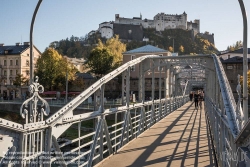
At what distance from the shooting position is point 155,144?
9617mm

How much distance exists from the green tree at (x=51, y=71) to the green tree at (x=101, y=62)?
14.2 feet

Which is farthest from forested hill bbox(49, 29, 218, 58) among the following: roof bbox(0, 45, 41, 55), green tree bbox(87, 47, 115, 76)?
green tree bbox(87, 47, 115, 76)

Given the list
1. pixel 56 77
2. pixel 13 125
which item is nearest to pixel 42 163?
pixel 13 125

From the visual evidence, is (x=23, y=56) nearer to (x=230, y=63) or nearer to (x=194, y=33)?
(x=230, y=63)

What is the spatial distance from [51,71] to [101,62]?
9.16 meters

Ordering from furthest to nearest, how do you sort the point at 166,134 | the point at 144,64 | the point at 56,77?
the point at 56,77 → the point at 144,64 → the point at 166,134

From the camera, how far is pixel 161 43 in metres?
136

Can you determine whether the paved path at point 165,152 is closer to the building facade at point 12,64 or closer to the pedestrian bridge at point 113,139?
the pedestrian bridge at point 113,139

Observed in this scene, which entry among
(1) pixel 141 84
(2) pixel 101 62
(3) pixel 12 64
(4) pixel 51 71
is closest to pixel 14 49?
(3) pixel 12 64

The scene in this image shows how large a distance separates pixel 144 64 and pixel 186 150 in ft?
25.8

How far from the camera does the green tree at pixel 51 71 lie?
52156 mm

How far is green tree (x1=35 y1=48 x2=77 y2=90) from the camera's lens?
5216cm

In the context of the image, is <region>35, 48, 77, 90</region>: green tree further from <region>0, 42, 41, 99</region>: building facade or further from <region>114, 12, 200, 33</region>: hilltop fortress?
<region>114, 12, 200, 33</region>: hilltop fortress

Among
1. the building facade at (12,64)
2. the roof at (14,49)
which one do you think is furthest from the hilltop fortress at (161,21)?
the building facade at (12,64)
